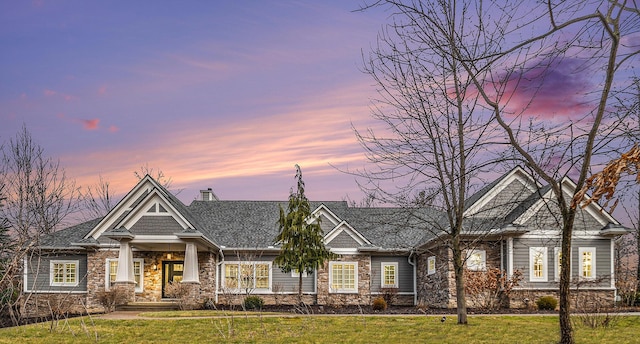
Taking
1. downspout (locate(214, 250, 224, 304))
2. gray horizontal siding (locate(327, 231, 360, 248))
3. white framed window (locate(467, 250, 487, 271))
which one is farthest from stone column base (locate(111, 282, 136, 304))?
white framed window (locate(467, 250, 487, 271))

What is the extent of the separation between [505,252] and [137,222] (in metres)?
15.8

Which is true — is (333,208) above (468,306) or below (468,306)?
above

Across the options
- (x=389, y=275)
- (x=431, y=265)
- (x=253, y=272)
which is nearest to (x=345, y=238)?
(x=389, y=275)

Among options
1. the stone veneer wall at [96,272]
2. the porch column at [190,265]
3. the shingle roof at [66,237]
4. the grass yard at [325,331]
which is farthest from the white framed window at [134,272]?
the grass yard at [325,331]

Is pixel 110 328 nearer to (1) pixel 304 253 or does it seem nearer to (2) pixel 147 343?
(2) pixel 147 343

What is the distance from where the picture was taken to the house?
96.2 ft

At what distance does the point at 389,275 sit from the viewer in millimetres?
34781

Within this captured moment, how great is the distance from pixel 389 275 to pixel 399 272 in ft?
1.72

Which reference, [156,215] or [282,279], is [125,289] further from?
[282,279]

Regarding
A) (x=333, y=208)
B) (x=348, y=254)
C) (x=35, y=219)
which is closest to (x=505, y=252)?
(x=348, y=254)

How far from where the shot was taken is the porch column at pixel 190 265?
1184 inches

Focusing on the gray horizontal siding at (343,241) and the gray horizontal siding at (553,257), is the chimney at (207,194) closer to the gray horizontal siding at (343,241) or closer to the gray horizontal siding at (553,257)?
the gray horizontal siding at (343,241)

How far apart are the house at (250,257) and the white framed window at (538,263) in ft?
0.14

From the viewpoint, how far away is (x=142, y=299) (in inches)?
1335
